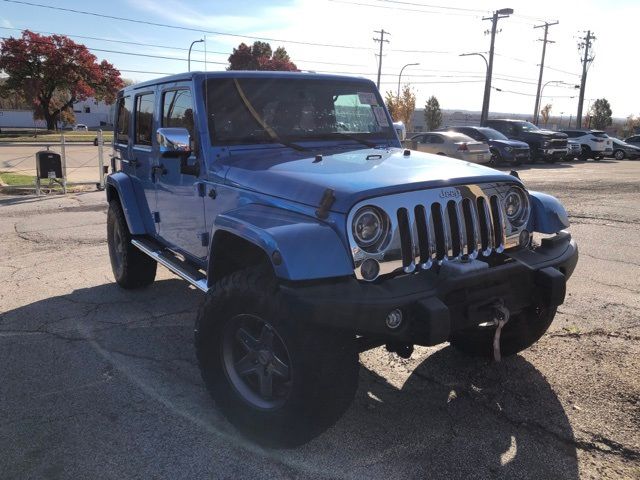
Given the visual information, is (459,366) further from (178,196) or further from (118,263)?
(118,263)

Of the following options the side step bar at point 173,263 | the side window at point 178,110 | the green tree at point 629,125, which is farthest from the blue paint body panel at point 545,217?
the green tree at point 629,125

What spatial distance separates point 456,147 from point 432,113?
4730 cm

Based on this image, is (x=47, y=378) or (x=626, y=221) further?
(x=626, y=221)

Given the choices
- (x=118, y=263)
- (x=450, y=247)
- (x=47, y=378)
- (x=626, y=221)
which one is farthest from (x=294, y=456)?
(x=626, y=221)

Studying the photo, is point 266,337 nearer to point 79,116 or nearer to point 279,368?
point 279,368

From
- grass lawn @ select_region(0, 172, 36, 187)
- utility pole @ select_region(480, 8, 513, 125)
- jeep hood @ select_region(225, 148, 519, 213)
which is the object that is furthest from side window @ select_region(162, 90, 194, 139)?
utility pole @ select_region(480, 8, 513, 125)

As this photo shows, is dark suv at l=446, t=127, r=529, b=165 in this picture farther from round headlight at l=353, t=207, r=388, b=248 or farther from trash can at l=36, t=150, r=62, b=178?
round headlight at l=353, t=207, r=388, b=248

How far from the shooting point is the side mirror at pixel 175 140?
11.3ft

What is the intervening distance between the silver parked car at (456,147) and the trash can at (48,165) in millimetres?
10649

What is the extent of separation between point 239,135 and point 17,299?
121 inches

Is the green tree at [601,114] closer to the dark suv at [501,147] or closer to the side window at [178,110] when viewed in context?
the dark suv at [501,147]

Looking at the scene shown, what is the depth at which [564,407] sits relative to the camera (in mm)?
3229

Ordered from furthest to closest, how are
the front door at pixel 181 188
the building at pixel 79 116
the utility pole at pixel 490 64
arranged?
1. the building at pixel 79 116
2. the utility pole at pixel 490 64
3. the front door at pixel 181 188

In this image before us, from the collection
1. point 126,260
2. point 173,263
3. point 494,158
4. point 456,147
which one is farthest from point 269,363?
point 494,158
